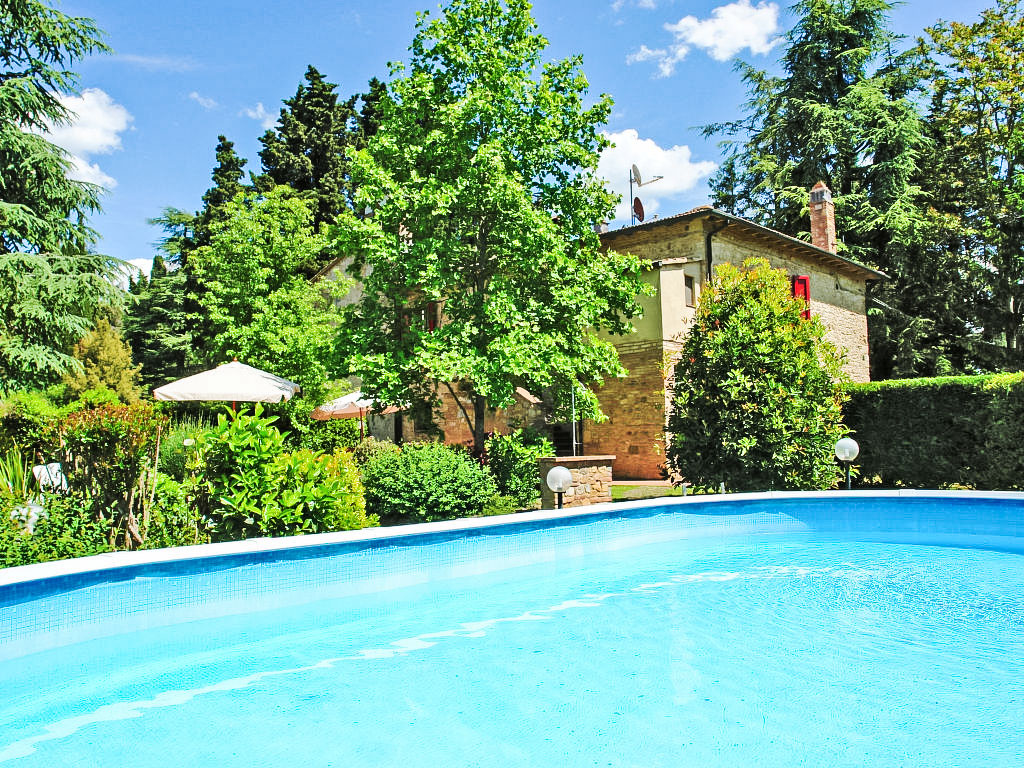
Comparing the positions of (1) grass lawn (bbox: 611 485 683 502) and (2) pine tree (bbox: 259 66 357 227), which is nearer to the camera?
(1) grass lawn (bbox: 611 485 683 502)

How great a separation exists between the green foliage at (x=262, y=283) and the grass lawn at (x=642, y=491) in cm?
1121

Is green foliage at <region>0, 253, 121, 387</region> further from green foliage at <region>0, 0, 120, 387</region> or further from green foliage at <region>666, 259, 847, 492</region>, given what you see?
green foliage at <region>666, 259, 847, 492</region>

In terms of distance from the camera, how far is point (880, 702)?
432cm

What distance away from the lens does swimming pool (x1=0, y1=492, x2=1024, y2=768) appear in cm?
387

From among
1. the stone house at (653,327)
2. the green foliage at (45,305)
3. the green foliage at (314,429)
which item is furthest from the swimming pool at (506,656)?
the green foliage at (45,305)

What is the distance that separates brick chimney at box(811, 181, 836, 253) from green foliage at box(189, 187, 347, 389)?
19597mm

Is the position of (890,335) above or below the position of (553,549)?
above

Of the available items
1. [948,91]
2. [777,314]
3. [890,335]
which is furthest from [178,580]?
[948,91]

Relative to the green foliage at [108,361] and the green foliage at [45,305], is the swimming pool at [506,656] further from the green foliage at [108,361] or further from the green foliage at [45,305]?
the green foliage at [108,361]

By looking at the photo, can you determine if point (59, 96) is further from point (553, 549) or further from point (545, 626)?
point (545, 626)

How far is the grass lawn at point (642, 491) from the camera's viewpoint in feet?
47.0

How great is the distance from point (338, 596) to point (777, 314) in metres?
9.11

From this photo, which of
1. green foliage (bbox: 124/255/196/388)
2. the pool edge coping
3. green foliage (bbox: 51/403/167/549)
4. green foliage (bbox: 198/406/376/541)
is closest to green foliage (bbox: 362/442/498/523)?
the pool edge coping

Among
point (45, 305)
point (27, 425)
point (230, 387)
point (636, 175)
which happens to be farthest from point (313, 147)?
point (230, 387)
